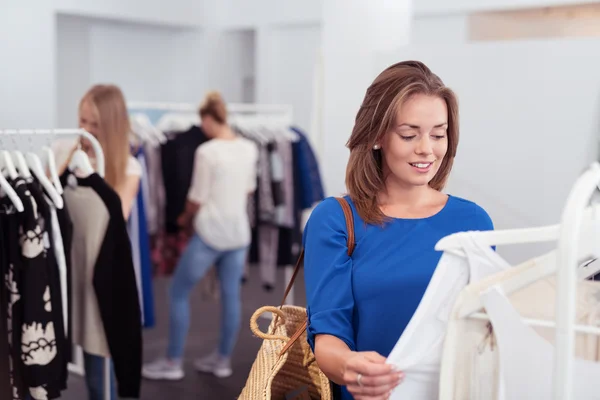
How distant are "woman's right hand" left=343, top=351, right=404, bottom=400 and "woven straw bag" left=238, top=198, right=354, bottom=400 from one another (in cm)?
28

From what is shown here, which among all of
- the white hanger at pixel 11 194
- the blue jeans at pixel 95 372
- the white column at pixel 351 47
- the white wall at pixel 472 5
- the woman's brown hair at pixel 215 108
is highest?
the white wall at pixel 472 5

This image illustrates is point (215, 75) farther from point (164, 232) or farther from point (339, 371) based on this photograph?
point (339, 371)

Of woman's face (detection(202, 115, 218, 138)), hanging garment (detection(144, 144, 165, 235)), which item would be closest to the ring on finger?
woman's face (detection(202, 115, 218, 138))

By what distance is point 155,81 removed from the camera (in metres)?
8.03

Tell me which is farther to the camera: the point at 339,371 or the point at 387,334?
the point at 387,334

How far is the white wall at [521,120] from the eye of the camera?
10.1ft

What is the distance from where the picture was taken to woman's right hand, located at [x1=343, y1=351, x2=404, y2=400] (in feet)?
4.62

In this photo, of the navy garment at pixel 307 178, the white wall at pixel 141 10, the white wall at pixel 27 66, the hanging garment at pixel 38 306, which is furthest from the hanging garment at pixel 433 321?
the white wall at pixel 141 10

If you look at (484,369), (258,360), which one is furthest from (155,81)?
(484,369)

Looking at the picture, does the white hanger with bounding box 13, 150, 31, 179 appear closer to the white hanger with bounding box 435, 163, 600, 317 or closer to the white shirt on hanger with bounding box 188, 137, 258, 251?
the white shirt on hanger with bounding box 188, 137, 258, 251

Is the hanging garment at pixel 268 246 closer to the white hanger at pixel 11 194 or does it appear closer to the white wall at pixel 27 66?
the white wall at pixel 27 66

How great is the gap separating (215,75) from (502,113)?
207 inches

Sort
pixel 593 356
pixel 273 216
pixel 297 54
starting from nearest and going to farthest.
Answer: pixel 593 356 < pixel 273 216 < pixel 297 54

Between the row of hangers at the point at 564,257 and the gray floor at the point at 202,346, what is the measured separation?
8.72 feet
